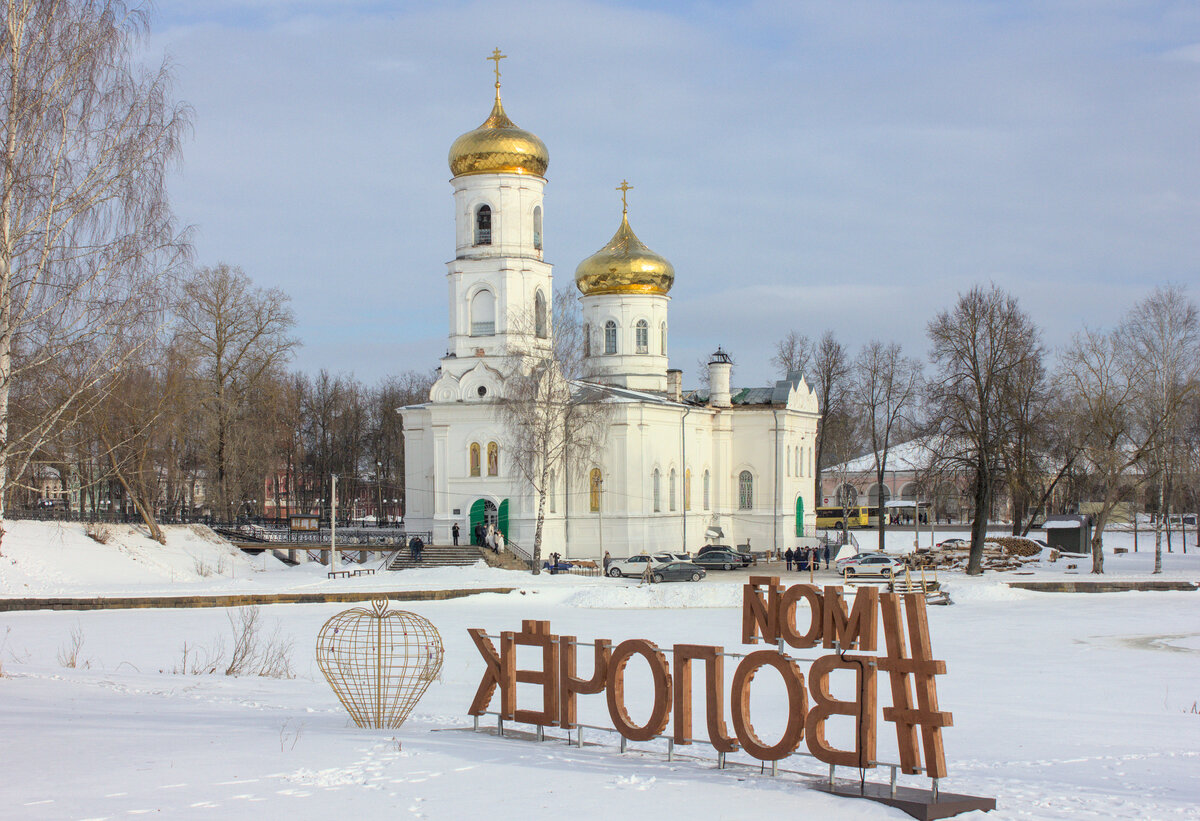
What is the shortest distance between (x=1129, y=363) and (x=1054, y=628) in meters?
19.9

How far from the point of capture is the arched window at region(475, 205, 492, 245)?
137 ft

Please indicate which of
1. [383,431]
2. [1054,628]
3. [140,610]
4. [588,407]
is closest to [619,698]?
[1054,628]

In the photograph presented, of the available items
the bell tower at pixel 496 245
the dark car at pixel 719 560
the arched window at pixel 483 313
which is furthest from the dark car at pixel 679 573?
the arched window at pixel 483 313

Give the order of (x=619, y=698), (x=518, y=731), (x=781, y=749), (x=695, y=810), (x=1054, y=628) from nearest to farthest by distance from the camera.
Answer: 1. (x=695, y=810)
2. (x=781, y=749)
3. (x=619, y=698)
4. (x=518, y=731)
5. (x=1054, y=628)

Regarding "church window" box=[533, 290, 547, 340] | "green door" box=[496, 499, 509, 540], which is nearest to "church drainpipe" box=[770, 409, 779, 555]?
"church window" box=[533, 290, 547, 340]

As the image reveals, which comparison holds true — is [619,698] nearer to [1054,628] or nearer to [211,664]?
[211,664]

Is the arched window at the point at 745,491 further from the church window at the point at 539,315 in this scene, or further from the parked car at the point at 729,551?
the church window at the point at 539,315

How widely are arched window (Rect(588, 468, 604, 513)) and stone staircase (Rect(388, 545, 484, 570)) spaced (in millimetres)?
5518

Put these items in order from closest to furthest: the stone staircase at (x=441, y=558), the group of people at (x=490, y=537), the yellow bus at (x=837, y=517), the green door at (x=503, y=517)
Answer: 1. the stone staircase at (x=441, y=558)
2. the group of people at (x=490, y=537)
3. the green door at (x=503, y=517)
4. the yellow bus at (x=837, y=517)

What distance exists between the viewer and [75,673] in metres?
16.4

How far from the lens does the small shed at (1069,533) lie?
1786 inches

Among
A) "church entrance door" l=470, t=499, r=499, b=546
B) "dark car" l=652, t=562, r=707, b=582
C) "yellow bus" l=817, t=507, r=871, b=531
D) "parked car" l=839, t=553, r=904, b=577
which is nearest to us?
"dark car" l=652, t=562, r=707, b=582

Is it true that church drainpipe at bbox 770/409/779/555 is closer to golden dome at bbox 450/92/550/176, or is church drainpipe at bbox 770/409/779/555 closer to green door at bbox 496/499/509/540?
green door at bbox 496/499/509/540

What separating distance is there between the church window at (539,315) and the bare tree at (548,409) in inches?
23.4
